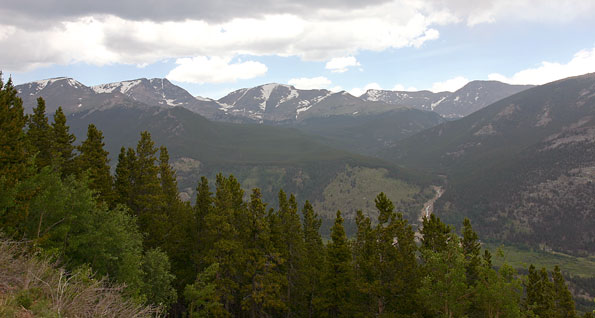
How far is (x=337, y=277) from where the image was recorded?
44.3 metres

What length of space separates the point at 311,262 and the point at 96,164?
33659 mm

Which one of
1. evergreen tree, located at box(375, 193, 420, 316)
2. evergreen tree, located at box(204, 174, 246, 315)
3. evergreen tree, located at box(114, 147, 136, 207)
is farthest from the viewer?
evergreen tree, located at box(114, 147, 136, 207)

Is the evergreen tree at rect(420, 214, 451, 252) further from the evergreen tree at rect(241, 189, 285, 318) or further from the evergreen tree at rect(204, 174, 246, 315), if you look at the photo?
the evergreen tree at rect(204, 174, 246, 315)

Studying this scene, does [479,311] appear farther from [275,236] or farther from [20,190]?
[20,190]

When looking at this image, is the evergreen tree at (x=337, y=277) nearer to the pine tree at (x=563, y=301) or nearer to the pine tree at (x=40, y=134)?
the pine tree at (x=40, y=134)

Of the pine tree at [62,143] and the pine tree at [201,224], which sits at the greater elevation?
the pine tree at [62,143]

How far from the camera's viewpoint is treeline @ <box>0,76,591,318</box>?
2773 cm

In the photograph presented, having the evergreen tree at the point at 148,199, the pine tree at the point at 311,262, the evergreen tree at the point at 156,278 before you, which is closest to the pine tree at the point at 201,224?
the evergreen tree at the point at 148,199

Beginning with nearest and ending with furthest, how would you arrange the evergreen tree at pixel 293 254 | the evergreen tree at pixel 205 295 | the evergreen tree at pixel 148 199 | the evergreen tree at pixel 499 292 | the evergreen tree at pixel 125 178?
the evergreen tree at pixel 499 292, the evergreen tree at pixel 205 295, the evergreen tree at pixel 148 199, the evergreen tree at pixel 293 254, the evergreen tree at pixel 125 178

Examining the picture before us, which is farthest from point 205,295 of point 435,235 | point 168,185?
point 435,235

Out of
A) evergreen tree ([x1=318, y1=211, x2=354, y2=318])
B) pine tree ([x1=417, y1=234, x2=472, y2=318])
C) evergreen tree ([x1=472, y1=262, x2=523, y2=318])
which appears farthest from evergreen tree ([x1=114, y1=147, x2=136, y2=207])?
evergreen tree ([x1=472, y1=262, x2=523, y2=318])

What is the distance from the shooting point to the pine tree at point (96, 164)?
43.2 m

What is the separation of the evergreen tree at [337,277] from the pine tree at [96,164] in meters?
30.1

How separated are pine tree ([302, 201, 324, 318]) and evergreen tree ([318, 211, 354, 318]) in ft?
5.65
